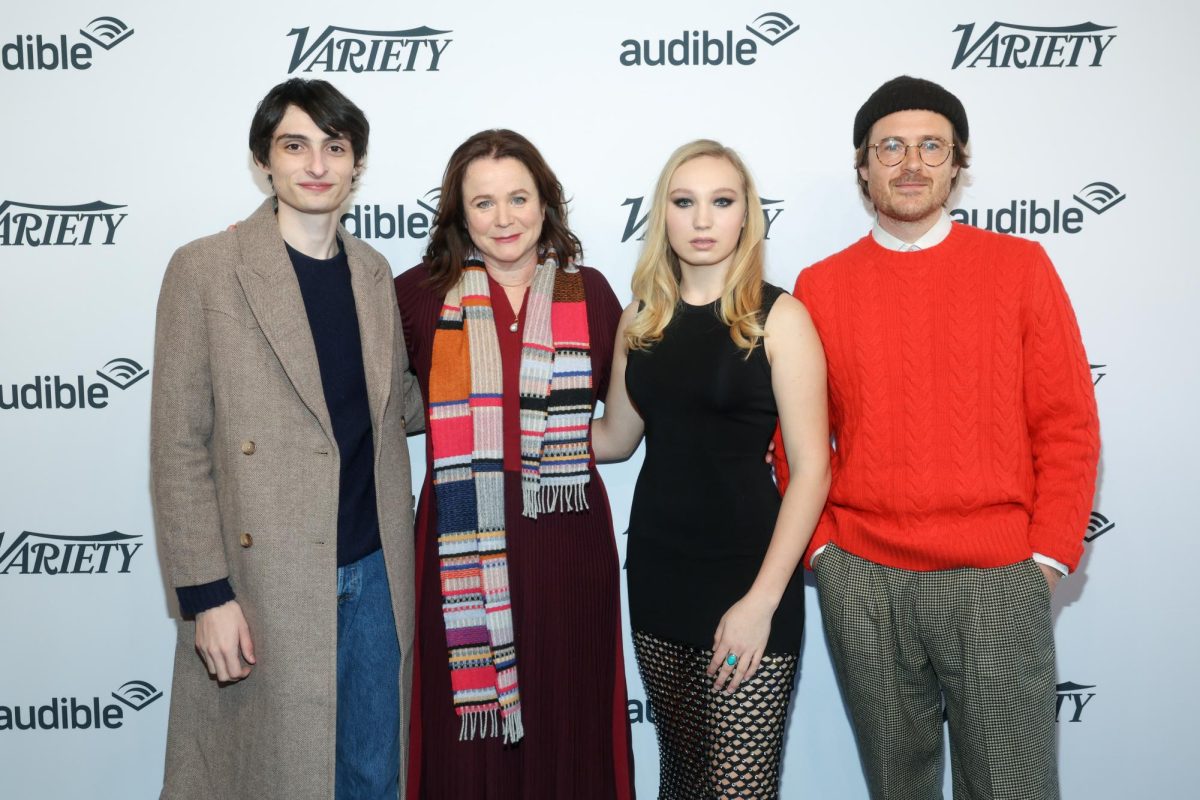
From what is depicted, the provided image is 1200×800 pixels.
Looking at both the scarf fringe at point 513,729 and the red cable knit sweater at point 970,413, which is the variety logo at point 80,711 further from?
the red cable knit sweater at point 970,413

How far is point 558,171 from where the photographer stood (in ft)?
9.40

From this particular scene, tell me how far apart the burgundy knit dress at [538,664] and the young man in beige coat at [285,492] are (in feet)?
0.25

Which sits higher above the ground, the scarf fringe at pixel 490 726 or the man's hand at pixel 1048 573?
the man's hand at pixel 1048 573

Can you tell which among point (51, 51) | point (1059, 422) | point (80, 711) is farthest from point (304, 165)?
point (80, 711)

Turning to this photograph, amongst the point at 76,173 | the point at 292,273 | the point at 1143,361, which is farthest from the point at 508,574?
the point at 1143,361

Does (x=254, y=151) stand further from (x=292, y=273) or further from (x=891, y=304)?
(x=891, y=304)

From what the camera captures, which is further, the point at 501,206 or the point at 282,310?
the point at 501,206

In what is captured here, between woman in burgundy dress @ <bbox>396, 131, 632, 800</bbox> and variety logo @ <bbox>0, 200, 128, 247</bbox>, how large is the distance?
1.24m

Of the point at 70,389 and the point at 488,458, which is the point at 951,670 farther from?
the point at 70,389

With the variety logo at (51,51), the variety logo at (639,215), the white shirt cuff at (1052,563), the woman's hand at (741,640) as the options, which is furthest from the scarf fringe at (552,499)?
the variety logo at (51,51)

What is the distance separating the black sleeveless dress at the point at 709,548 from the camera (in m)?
2.08

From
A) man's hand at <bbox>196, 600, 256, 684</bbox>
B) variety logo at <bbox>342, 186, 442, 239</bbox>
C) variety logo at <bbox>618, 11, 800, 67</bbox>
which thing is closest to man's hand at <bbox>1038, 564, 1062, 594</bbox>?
variety logo at <bbox>618, 11, 800, 67</bbox>

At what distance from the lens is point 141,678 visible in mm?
2990

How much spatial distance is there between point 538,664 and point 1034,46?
241 centimetres
